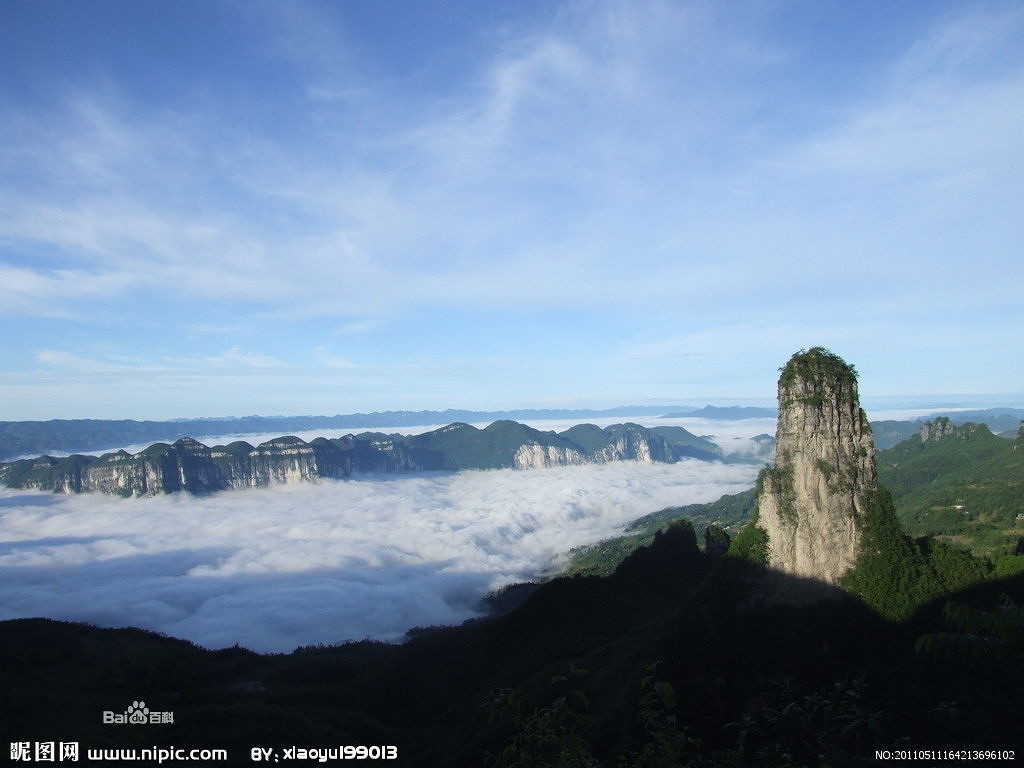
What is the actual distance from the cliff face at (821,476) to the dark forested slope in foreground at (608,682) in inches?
162

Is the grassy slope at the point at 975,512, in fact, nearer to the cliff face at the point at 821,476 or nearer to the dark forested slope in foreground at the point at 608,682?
the cliff face at the point at 821,476

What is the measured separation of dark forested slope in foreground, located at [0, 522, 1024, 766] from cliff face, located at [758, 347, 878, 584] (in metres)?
4.12

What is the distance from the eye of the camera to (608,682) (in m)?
62.2

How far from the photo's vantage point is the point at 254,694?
82.4 metres

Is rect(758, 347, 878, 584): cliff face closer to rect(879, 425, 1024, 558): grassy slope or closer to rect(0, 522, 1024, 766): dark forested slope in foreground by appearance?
rect(0, 522, 1024, 766): dark forested slope in foreground

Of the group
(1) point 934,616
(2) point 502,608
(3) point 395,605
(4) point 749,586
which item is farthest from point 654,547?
(3) point 395,605

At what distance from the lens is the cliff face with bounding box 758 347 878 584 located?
57.9 m

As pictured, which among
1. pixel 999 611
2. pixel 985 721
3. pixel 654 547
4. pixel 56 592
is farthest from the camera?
pixel 56 592

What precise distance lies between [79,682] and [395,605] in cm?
10552

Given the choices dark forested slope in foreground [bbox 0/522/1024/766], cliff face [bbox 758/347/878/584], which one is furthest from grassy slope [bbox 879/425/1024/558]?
dark forested slope in foreground [bbox 0/522/1024/766]

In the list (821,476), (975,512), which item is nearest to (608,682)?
(821,476)

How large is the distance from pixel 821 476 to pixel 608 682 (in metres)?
30.1

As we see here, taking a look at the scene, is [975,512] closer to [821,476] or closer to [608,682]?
[821,476]

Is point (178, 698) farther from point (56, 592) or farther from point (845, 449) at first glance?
point (56, 592)
